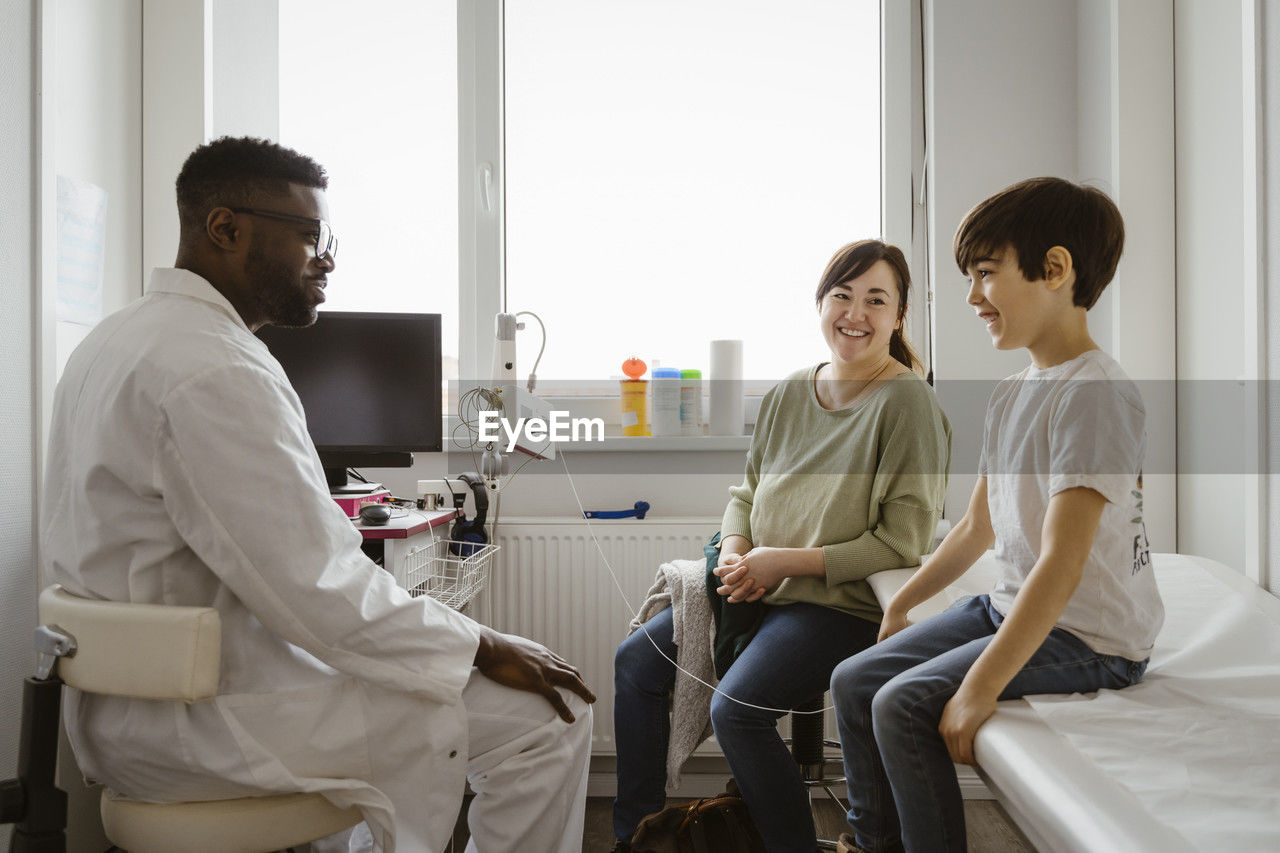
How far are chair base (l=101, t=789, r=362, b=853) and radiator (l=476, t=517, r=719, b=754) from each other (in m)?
1.09

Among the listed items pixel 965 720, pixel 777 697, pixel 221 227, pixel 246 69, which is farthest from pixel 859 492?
pixel 246 69

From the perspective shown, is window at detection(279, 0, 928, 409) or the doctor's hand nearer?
the doctor's hand

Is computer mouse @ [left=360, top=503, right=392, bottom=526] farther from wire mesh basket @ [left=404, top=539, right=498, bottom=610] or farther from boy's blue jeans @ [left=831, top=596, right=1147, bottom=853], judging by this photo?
boy's blue jeans @ [left=831, top=596, right=1147, bottom=853]

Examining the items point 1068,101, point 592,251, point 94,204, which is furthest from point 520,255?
point 1068,101

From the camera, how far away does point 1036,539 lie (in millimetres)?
1141

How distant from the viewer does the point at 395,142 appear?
2.47 metres

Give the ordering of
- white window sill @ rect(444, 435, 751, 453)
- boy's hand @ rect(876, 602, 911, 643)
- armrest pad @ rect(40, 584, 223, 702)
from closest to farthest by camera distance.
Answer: armrest pad @ rect(40, 584, 223, 702)
boy's hand @ rect(876, 602, 911, 643)
white window sill @ rect(444, 435, 751, 453)

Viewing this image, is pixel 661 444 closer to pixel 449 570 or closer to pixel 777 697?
pixel 449 570

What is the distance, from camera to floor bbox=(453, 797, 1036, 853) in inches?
78.1

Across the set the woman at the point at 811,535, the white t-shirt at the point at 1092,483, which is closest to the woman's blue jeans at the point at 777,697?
the woman at the point at 811,535

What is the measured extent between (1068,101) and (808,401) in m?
1.16

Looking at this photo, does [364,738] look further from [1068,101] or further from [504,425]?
[1068,101]

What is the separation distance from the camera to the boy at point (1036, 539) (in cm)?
101

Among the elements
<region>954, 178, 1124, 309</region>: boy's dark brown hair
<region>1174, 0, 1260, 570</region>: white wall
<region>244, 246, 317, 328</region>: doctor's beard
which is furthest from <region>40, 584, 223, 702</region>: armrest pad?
<region>1174, 0, 1260, 570</region>: white wall
